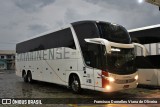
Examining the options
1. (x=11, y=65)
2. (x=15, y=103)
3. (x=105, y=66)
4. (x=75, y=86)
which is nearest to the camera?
(x=15, y=103)

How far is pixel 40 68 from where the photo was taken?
19.5m

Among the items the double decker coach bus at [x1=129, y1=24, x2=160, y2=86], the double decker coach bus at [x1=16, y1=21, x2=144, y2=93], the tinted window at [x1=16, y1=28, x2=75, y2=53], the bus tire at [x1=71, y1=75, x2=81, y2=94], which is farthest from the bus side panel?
the tinted window at [x1=16, y1=28, x2=75, y2=53]

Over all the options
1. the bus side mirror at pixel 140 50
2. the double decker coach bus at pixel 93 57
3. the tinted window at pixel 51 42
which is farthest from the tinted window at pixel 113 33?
the tinted window at pixel 51 42

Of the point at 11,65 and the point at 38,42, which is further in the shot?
the point at 11,65

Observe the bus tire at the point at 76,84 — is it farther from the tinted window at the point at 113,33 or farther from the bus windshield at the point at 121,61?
the tinted window at the point at 113,33

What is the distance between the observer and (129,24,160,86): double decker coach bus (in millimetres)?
15933

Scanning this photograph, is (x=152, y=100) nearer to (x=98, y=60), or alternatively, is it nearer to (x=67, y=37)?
(x=98, y=60)

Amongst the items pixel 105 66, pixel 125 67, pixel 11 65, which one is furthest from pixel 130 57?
pixel 11 65

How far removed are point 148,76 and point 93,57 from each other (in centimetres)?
522

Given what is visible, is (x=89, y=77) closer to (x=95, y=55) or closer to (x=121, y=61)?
(x=95, y=55)

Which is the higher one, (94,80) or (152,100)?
(94,80)

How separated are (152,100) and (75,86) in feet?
14.0

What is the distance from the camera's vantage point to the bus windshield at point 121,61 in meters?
12.4

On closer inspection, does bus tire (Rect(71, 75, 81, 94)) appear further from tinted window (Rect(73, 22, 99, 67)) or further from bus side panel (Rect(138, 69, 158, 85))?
bus side panel (Rect(138, 69, 158, 85))
